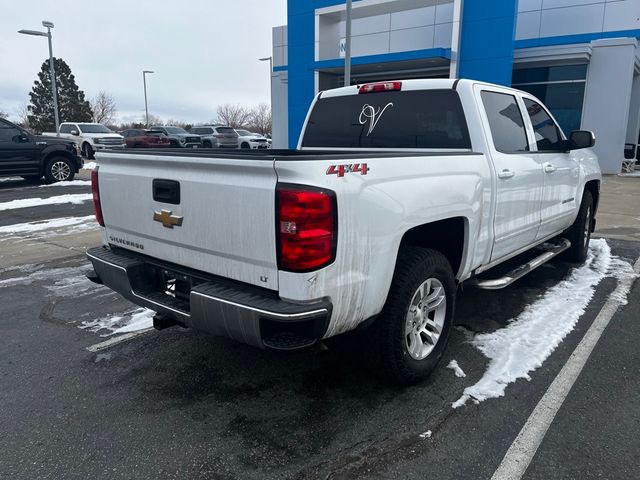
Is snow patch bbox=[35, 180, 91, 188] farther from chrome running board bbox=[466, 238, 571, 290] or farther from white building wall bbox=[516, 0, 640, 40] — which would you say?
white building wall bbox=[516, 0, 640, 40]

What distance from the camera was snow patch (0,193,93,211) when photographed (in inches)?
432

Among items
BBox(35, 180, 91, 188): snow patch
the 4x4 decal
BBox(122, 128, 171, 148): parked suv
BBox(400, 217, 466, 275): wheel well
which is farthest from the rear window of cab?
BBox(122, 128, 171, 148): parked suv

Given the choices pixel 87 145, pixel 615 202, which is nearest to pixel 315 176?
pixel 615 202

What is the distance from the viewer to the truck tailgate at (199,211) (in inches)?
103

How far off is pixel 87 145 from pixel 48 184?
12951mm

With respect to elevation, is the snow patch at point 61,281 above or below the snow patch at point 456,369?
below

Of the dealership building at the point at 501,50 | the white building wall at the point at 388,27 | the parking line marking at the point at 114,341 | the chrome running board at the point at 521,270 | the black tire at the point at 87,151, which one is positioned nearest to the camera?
the chrome running board at the point at 521,270

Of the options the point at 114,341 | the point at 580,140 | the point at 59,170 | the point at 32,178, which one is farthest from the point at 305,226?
the point at 32,178

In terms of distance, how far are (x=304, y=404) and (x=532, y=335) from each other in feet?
6.77

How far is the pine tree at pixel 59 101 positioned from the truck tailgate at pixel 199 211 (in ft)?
207

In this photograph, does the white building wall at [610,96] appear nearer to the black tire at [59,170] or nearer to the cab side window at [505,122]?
the cab side window at [505,122]

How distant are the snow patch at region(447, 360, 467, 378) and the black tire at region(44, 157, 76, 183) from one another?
14017 mm

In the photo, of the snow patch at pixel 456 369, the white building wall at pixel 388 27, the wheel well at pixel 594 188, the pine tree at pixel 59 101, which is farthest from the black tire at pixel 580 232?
the pine tree at pixel 59 101

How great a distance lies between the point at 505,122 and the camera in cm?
433
